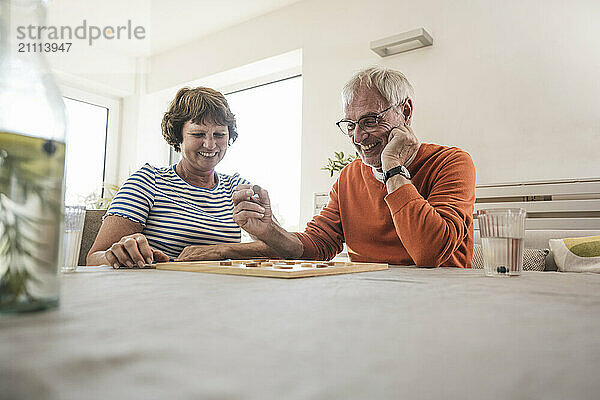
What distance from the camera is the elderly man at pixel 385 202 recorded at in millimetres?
1026

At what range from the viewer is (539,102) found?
7.66 feet

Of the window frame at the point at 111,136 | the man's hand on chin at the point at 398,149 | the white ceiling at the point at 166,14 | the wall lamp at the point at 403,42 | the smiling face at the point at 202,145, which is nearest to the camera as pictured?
the man's hand on chin at the point at 398,149

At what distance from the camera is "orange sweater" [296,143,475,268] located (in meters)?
1.01

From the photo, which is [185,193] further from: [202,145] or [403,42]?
[403,42]

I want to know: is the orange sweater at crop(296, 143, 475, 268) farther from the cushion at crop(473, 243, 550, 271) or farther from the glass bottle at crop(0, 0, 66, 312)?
the glass bottle at crop(0, 0, 66, 312)

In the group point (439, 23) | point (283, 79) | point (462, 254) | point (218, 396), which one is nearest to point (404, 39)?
point (439, 23)

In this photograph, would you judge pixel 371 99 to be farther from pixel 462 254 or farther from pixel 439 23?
pixel 439 23

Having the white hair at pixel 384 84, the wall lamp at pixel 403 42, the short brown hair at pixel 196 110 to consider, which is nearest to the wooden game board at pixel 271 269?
the white hair at pixel 384 84

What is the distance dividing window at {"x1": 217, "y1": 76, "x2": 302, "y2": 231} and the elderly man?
213 centimetres

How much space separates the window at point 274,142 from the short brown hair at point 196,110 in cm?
202

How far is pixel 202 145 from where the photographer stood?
5.04 feet

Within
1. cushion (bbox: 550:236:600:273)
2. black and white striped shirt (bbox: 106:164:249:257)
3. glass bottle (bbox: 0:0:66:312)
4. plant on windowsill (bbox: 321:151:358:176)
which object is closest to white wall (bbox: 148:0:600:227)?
plant on windowsill (bbox: 321:151:358:176)

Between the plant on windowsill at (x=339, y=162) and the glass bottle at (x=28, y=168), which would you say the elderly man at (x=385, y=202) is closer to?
the glass bottle at (x=28, y=168)

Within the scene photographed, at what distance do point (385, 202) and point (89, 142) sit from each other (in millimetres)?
3893
